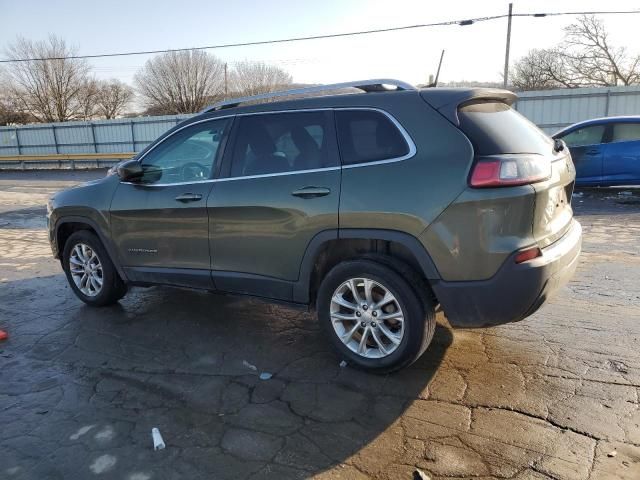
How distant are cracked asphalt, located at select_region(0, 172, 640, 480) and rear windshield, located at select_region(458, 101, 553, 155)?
150 cm

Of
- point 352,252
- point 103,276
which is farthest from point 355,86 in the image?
point 103,276

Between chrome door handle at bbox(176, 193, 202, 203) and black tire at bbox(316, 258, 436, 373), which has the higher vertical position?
chrome door handle at bbox(176, 193, 202, 203)

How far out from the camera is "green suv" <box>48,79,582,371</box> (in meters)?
2.99

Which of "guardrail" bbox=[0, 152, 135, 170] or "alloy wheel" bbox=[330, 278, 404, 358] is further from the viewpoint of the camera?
"guardrail" bbox=[0, 152, 135, 170]

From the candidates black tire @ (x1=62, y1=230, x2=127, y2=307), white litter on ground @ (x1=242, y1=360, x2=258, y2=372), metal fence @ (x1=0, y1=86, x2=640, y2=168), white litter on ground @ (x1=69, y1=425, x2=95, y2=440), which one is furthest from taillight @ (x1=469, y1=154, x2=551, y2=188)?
metal fence @ (x1=0, y1=86, x2=640, y2=168)

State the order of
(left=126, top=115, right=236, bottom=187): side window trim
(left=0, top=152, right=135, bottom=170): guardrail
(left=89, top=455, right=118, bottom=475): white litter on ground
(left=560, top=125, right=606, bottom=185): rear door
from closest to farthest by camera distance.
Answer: (left=89, top=455, right=118, bottom=475): white litter on ground → (left=126, top=115, right=236, bottom=187): side window trim → (left=560, top=125, right=606, bottom=185): rear door → (left=0, top=152, right=135, bottom=170): guardrail

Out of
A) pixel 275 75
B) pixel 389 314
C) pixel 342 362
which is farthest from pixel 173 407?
pixel 275 75

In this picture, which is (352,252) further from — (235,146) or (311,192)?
(235,146)

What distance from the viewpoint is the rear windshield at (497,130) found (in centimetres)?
304

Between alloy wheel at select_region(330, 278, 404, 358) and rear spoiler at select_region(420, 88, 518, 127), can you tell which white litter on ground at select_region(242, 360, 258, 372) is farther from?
rear spoiler at select_region(420, 88, 518, 127)

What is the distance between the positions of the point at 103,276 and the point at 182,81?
5260cm

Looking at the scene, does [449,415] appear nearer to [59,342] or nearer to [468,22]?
[59,342]

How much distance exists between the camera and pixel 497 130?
3146mm

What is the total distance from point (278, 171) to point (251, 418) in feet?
5.60
